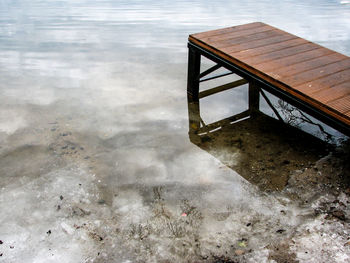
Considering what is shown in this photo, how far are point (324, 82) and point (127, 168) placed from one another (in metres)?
2.59

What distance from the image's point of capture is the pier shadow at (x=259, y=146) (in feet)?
13.1

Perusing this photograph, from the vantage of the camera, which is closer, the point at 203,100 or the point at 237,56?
the point at 237,56

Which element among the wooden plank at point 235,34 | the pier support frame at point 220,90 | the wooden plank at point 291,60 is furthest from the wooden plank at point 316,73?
the wooden plank at point 235,34

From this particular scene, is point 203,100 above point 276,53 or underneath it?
underneath

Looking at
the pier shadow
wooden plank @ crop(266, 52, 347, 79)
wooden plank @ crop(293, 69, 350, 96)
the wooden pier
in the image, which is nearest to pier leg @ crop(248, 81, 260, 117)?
the wooden pier

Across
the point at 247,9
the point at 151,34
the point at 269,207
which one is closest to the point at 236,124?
the point at 269,207

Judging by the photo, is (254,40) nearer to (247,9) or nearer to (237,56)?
(237,56)

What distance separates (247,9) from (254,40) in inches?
265

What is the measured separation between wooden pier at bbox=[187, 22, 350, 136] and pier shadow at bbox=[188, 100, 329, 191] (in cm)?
19

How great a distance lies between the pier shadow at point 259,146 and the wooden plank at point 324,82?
89 cm

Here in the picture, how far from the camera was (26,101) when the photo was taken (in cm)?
562

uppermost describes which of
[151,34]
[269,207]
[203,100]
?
[151,34]

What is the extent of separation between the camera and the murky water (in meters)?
3.09

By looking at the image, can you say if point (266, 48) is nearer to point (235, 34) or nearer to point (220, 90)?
point (235, 34)
